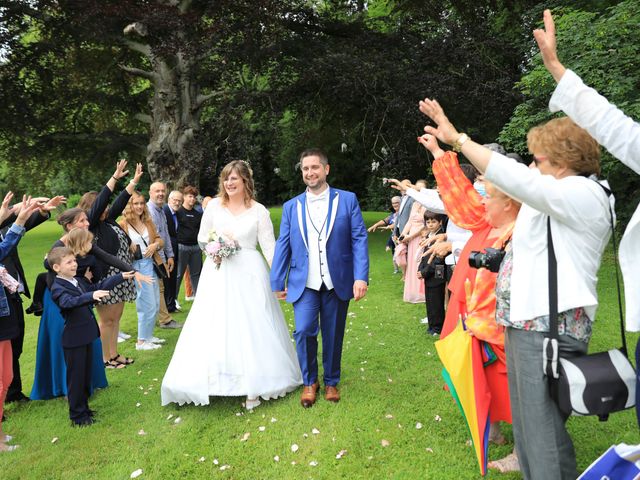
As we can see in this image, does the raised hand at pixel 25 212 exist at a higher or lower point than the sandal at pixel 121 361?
higher

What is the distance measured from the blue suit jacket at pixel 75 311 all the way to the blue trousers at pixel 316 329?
1.77 m

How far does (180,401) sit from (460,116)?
1441cm

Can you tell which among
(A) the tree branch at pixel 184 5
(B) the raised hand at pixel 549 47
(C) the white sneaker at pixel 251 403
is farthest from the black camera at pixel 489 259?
(A) the tree branch at pixel 184 5

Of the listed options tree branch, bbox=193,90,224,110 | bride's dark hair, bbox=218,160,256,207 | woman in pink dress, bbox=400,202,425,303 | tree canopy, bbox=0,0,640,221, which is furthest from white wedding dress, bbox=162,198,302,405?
tree branch, bbox=193,90,224,110

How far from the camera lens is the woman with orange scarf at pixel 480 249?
3.13 m

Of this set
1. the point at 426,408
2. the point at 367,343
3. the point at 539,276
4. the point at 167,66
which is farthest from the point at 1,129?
the point at 539,276

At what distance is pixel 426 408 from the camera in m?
4.56

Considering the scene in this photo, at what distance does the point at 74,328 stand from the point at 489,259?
3.67m

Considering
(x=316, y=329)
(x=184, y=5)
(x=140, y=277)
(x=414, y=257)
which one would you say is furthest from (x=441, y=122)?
(x=184, y=5)

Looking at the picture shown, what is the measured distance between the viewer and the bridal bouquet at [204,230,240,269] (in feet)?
16.0

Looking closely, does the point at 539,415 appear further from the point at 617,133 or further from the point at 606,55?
the point at 606,55

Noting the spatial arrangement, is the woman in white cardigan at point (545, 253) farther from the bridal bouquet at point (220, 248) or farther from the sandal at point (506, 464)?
the bridal bouquet at point (220, 248)

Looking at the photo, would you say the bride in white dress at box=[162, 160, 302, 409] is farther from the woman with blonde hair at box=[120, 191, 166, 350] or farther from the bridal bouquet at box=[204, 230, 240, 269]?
the woman with blonde hair at box=[120, 191, 166, 350]

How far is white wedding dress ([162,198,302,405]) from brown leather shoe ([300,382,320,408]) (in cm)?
23
